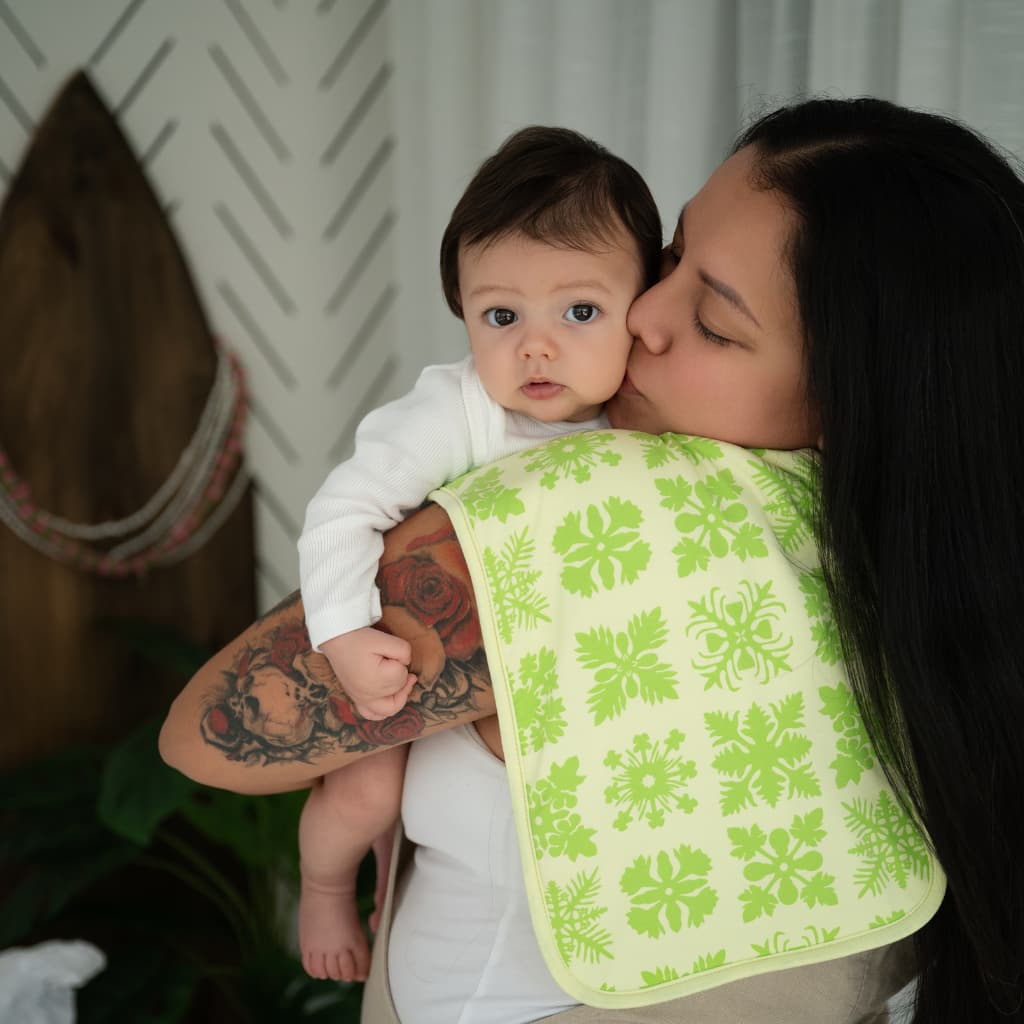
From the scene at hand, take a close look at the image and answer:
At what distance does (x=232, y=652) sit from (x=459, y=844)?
0.26m

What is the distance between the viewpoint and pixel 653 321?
37.4 inches

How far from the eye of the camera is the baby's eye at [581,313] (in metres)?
1.01

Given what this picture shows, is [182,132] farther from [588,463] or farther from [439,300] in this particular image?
[588,463]

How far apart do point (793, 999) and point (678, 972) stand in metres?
0.13

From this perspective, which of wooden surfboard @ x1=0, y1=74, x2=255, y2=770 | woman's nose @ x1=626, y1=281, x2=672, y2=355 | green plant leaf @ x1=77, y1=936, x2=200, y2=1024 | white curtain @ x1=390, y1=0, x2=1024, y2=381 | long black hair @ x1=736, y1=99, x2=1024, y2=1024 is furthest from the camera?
wooden surfboard @ x1=0, y1=74, x2=255, y2=770

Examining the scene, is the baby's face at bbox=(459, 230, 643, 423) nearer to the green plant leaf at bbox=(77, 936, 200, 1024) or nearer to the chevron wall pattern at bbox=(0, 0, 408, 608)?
the green plant leaf at bbox=(77, 936, 200, 1024)

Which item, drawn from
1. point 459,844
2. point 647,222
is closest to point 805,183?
point 647,222

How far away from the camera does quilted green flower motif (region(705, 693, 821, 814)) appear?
2.64 ft

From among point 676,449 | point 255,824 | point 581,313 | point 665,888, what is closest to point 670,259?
point 581,313

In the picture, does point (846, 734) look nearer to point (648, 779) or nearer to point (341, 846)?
point (648, 779)

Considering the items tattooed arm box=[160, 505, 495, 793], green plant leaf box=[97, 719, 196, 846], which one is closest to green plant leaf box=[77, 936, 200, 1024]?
green plant leaf box=[97, 719, 196, 846]

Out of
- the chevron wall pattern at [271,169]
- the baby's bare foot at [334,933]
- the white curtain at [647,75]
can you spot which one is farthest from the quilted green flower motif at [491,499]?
the chevron wall pattern at [271,169]

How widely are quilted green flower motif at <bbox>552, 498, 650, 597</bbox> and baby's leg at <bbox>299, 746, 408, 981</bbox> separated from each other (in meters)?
0.30

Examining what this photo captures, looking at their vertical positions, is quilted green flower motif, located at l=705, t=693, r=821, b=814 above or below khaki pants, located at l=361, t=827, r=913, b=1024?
above
